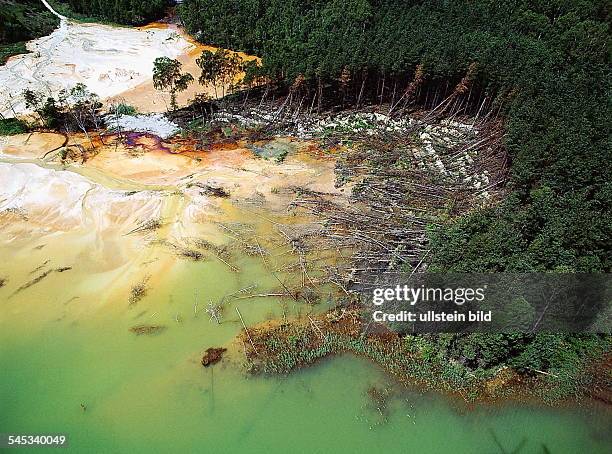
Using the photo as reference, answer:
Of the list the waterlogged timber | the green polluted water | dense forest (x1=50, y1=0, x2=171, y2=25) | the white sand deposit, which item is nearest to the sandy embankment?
dense forest (x1=50, y1=0, x2=171, y2=25)

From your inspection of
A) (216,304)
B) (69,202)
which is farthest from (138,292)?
(69,202)

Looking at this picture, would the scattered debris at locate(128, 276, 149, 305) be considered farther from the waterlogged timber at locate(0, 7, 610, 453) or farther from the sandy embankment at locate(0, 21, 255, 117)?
the sandy embankment at locate(0, 21, 255, 117)

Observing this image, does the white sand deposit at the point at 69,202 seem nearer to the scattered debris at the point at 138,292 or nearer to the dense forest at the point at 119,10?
the scattered debris at the point at 138,292

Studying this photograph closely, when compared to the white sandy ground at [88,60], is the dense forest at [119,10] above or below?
above

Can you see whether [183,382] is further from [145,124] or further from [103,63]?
[103,63]

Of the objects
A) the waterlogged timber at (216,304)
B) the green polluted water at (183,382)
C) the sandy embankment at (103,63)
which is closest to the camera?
the green polluted water at (183,382)

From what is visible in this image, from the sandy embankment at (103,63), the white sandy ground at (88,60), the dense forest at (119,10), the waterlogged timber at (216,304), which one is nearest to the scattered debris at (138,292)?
the waterlogged timber at (216,304)
